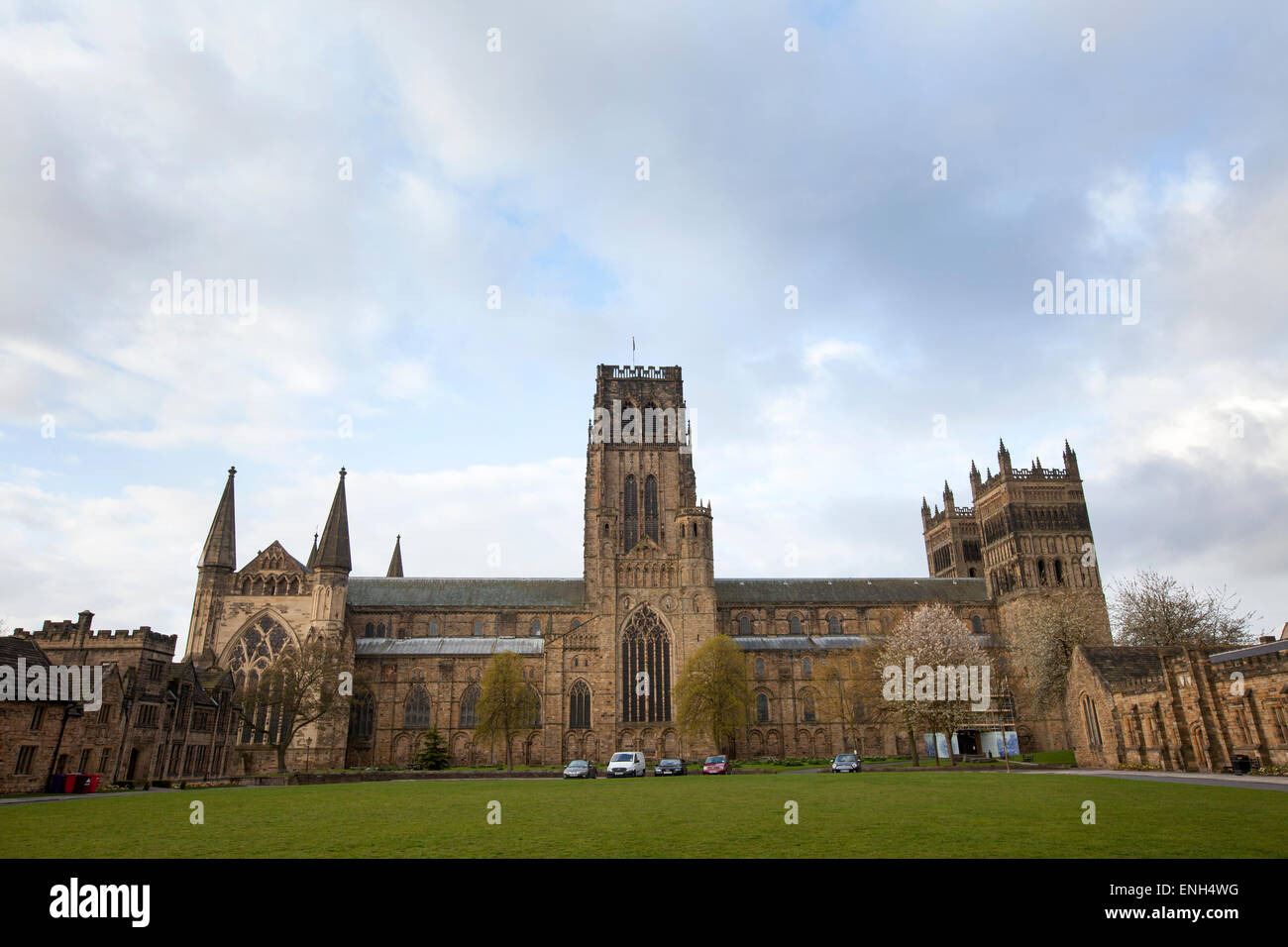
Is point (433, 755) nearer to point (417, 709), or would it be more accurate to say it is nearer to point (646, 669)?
point (417, 709)

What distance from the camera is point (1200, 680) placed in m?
33.0

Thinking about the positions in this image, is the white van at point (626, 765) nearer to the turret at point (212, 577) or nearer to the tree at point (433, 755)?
the tree at point (433, 755)

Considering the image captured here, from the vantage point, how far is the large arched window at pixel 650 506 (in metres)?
79.9

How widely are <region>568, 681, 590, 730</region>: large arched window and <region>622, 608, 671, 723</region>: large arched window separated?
3.23 meters

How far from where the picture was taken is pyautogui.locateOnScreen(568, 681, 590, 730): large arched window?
209ft

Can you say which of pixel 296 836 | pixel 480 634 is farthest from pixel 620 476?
pixel 296 836

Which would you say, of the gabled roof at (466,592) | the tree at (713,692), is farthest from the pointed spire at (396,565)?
the tree at (713,692)

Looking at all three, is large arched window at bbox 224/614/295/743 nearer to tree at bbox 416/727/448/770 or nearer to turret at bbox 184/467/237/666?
turret at bbox 184/467/237/666

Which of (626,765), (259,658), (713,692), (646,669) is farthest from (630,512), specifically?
(626,765)

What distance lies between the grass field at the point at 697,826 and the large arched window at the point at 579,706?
41907 mm

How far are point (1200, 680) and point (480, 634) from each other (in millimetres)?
57648

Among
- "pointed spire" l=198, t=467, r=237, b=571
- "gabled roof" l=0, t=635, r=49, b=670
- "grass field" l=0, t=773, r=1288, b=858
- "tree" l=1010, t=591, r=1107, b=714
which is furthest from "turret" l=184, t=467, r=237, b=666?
"tree" l=1010, t=591, r=1107, b=714

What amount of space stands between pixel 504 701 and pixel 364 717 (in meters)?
16.2
